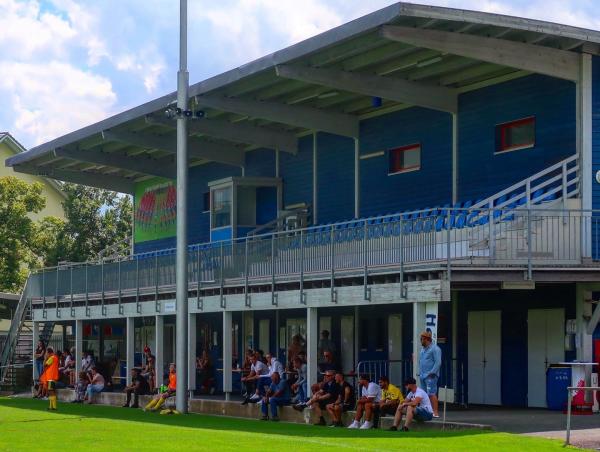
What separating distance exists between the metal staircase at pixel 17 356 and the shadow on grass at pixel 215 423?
29.5 ft

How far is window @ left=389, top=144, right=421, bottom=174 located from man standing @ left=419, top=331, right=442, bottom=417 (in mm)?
9240

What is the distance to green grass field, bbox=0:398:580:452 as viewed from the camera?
66.1 feet

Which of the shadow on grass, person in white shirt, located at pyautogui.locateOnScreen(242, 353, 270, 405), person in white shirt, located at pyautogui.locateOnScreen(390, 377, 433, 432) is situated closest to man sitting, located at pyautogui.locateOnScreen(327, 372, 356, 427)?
the shadow on grass

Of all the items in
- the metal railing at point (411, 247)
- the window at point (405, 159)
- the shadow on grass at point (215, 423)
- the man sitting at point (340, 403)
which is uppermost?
the window at point (405, 159)

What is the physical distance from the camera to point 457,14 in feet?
84.1

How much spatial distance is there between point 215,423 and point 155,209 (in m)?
21.1

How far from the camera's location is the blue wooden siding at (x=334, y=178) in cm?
3547

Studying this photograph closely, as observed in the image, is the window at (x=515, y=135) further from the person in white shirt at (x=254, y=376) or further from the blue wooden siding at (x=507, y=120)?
the person in white shirt at (x=254, y=376)

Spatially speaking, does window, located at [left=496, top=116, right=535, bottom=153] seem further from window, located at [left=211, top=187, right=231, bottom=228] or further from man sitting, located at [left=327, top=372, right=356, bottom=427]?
window, located at [left=211, top=187, right=231, bottom=228]

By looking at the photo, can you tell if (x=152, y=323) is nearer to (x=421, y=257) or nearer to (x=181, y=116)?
(x=181, y=116)

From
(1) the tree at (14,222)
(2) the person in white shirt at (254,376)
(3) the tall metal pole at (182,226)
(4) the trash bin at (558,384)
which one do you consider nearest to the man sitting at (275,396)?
(2) the person in white shirt at (254,376)

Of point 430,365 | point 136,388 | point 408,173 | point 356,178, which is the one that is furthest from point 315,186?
point 430,365

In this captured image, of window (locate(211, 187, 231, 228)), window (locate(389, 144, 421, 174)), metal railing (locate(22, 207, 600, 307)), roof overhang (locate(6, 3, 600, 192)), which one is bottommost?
metal railing (locate(22, 207, 600, 307))

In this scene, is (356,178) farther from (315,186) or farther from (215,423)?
(215,423)
